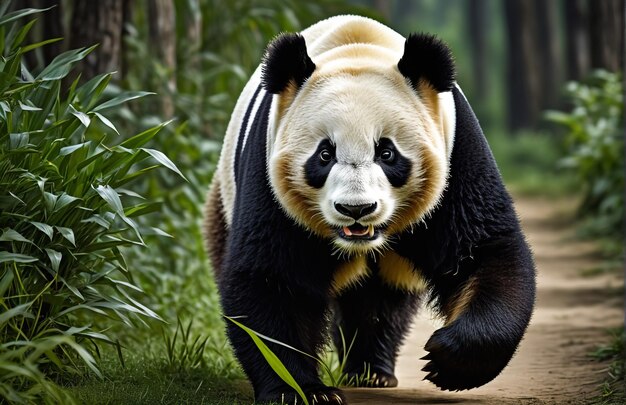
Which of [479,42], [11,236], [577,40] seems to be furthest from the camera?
[479,42]

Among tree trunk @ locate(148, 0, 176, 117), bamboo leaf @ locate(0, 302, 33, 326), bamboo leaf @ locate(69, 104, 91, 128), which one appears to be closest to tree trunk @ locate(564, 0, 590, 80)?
tree trunk @ locate(148, 0, 176, 117)

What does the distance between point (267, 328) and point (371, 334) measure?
1163 millimetres

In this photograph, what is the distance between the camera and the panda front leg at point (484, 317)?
13.6ft

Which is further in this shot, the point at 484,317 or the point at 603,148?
the point at 603,148

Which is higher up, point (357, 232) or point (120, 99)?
point (120, 99)

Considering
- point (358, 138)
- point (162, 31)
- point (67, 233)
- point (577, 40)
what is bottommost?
point (67, 233)

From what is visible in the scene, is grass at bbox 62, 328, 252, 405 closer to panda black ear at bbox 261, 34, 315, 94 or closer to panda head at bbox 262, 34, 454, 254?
panda head at bbox 262, 34, 454, 254

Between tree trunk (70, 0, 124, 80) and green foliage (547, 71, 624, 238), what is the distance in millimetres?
4968

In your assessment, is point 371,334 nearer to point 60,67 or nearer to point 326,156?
point 326,156

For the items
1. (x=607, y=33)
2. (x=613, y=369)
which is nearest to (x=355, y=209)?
(x=613, y=369)

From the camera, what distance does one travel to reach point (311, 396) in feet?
13.8

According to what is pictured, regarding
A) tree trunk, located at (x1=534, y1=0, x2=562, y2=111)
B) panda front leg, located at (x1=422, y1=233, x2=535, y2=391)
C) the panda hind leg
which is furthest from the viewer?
tree trunk, located at (x1=534, y1=0, x2=562, y2=111)

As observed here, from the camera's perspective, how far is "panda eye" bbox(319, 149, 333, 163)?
402cm

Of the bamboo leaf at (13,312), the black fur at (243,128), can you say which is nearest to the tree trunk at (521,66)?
the black fur at (243,128)
